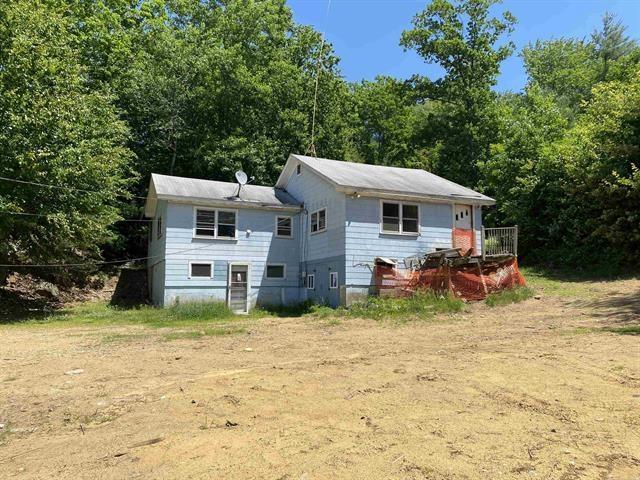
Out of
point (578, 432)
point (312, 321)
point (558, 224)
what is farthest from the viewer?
point (558, 224)

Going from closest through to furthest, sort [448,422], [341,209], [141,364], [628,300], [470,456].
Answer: [470,456]
[448,422]
[141,364]
[628,300]
[341,209]

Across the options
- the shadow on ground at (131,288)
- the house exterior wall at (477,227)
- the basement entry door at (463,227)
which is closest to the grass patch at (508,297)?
the basement entry door at (463,227)

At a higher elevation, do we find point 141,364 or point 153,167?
point 153,167

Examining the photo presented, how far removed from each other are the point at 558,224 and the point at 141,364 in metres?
21.4

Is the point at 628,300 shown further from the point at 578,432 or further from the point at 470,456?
the point at 470,456

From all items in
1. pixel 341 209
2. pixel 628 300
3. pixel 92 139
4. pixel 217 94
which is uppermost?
pixel 217 94

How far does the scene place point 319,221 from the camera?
68.0ft

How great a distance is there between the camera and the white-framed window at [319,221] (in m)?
20.2

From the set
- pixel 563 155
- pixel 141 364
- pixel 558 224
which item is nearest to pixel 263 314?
pixel 141 364

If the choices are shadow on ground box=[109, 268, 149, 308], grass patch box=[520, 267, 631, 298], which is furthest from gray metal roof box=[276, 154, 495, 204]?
shadow on ground box=[109, 268, 149, 308]

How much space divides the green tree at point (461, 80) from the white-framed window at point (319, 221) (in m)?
16.5

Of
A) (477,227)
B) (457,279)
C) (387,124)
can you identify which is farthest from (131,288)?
(387,124)

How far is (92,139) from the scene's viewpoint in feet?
64.3

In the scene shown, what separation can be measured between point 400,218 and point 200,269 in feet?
26.9
